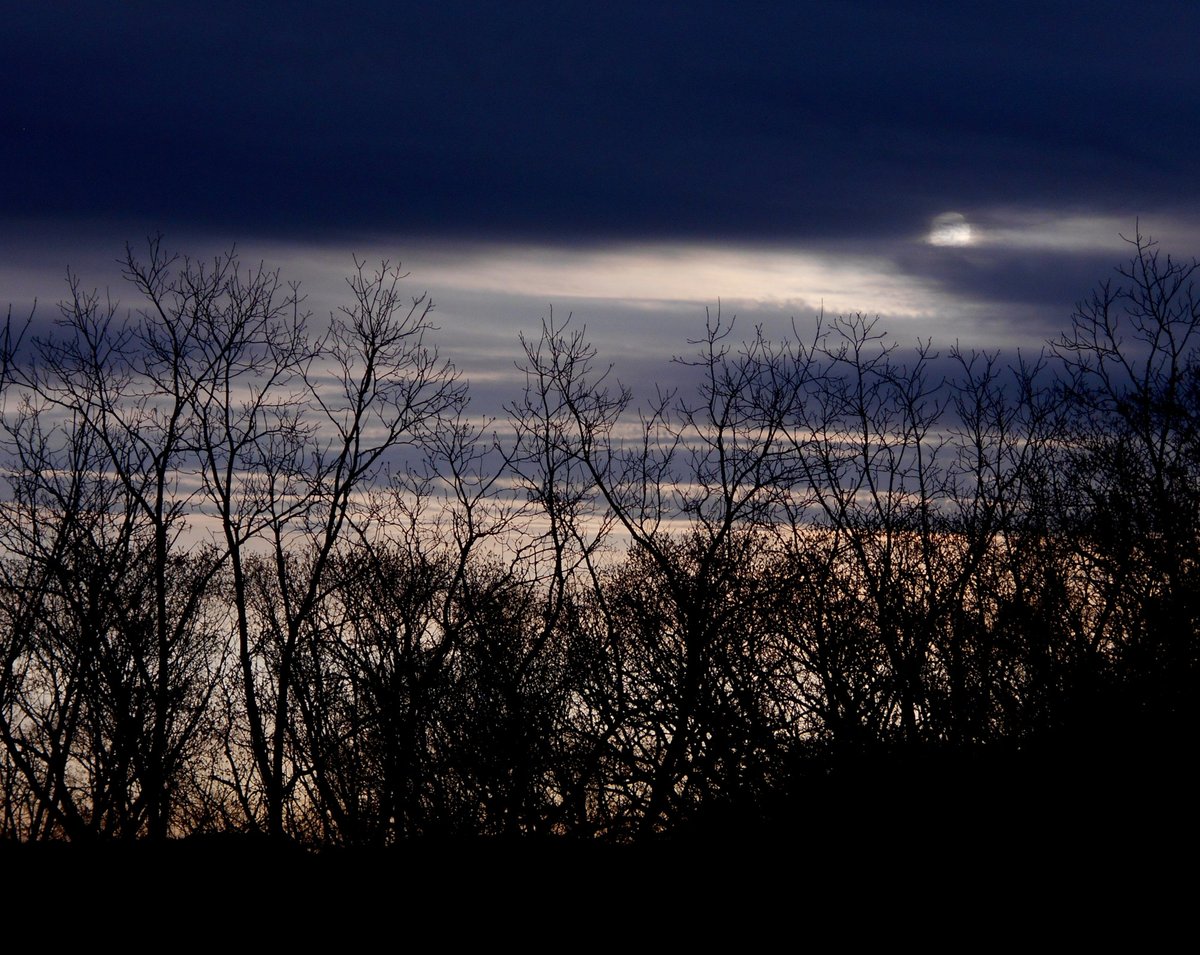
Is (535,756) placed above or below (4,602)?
below

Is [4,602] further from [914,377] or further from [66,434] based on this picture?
[914,377]

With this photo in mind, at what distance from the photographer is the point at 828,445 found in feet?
82.5

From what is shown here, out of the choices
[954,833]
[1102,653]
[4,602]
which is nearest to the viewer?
[954,833]

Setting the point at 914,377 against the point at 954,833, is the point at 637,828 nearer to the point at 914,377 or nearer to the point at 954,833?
the point at 954,833

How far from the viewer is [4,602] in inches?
925

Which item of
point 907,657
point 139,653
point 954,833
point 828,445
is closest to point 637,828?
point 907,657

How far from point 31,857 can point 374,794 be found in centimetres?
1203

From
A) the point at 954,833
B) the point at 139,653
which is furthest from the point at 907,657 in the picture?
the point at 139,653

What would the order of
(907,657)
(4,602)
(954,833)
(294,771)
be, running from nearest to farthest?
(954,833)
(907,657)
(4,602)
(294,771)

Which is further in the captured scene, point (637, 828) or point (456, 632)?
point (456, 632)

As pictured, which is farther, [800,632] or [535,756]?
[535,756]

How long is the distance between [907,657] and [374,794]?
45.3ft

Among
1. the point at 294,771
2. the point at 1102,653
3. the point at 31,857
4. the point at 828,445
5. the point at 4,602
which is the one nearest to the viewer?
the point at 31,857

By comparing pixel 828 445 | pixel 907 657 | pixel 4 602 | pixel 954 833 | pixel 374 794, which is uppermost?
pixel 828 445
